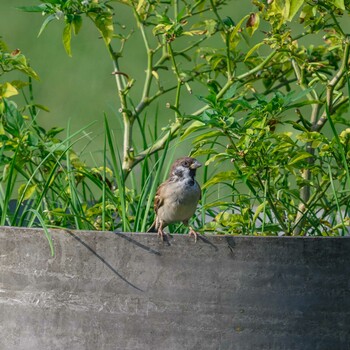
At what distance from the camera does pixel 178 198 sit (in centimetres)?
332

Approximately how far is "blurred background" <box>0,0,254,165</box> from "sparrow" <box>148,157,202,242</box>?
4.85 meters

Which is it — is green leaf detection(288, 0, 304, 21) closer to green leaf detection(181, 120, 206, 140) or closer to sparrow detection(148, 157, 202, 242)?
green leaf detection(181, 120, 206, 140)

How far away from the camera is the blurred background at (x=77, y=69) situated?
28.9 ft

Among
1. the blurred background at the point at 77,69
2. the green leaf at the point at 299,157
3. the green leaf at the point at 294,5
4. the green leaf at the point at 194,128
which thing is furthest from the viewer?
the blurred background at the point at 77,69

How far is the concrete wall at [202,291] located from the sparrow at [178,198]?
414 millimetres

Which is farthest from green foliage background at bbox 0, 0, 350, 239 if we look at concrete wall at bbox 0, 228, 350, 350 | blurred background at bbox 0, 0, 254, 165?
blurred background at bbox 0, 0, 254, 165

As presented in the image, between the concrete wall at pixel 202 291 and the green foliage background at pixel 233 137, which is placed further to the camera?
the green foliage background at pixel 233 137

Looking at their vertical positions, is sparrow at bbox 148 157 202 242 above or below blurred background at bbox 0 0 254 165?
below

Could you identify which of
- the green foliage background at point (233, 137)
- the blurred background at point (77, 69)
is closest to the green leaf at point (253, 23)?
the green foliage background at point (233, 137)

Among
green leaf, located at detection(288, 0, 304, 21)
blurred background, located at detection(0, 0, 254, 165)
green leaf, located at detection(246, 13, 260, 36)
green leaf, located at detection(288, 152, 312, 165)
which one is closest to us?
green leaf, located at detection(288, 0, 304, 21)

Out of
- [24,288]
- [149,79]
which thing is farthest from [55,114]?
[24,288]

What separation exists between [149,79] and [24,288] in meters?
1.06

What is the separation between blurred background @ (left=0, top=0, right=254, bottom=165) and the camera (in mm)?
8805

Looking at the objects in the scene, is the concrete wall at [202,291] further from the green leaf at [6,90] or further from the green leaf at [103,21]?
the green leaf at [103,21]
